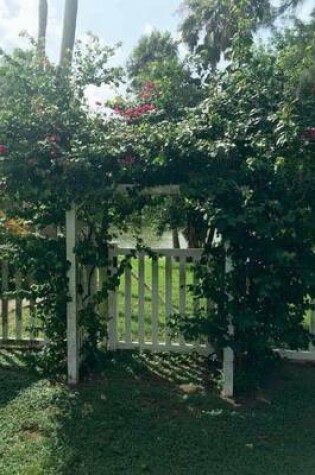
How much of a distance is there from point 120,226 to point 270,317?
1.68 meters

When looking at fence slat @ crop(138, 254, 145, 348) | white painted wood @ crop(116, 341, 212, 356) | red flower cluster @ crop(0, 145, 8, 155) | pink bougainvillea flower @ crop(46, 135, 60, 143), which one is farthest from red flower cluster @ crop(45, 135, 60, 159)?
white painted wood @ crop(116, 341, 212, 356)

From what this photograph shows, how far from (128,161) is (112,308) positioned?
1742 mm

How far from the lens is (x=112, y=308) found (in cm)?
496

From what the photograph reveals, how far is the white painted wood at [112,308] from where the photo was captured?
4.86 m

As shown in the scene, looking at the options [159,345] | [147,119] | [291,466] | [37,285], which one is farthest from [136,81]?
[291,466]

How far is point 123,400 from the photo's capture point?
12.9 ft

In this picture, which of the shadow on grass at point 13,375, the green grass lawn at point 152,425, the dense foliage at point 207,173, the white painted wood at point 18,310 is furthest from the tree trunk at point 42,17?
the green grass lawn at point 152,425

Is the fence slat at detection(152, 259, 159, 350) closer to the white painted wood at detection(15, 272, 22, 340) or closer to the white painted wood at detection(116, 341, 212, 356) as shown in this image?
the white painted wood at detection(116, 341, 212, 356)

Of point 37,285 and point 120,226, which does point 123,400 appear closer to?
point 37,285

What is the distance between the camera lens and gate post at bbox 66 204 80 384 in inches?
165

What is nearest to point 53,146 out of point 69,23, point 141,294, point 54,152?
point 54,152

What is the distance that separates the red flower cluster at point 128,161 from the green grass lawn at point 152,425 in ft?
6.17

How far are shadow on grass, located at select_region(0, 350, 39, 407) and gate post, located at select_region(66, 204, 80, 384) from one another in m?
0.37

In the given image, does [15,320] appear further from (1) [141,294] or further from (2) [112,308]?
(1) [141,294]
